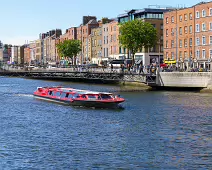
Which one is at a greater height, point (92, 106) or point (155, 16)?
point (155, 16)

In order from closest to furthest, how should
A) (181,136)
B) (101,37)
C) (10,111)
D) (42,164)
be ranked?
(42,164), (181,136), (10,111), (101,37)

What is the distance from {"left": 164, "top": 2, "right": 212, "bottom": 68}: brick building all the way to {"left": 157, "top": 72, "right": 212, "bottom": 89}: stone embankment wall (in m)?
11.9

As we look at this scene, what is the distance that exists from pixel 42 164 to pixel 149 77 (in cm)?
6511

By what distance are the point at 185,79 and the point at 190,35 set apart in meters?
30.6

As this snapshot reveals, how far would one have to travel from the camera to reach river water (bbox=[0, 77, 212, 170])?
112ft

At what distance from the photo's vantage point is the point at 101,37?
566ft

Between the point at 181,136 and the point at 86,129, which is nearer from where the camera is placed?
the point at 181,136

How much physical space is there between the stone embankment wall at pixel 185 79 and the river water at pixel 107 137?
2226 cm

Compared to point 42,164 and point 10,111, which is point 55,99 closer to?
point 10,111

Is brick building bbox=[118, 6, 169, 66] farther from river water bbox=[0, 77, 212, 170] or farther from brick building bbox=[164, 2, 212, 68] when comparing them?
river water bbox=[0, 77, 212, 170]

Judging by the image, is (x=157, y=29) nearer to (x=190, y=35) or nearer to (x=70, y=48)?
(x=190, y=35)

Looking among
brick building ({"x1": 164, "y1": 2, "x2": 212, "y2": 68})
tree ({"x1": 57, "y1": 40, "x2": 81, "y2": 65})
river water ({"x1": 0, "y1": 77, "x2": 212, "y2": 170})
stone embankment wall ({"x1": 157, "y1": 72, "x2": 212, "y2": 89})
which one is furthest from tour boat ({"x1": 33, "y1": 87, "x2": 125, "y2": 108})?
tree ({"x1": 57, "y1": 40, "x2": 81, "y2": 65})

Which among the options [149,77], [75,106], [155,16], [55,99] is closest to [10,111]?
[75,106]

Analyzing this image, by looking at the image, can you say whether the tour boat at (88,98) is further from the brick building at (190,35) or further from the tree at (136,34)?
the tree at (136,34)
